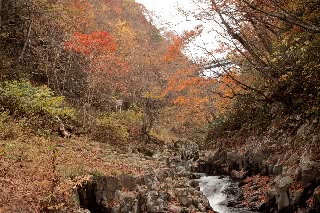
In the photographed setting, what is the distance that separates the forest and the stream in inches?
32.0

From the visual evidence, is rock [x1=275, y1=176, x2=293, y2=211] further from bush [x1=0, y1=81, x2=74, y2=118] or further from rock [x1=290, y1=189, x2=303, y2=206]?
bush [x1=0, y1=81, x2=74, y2=118]

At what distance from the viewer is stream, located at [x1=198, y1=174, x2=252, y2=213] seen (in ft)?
40.0

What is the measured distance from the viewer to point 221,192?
46.9 feet

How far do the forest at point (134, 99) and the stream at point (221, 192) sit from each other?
812 millimetres

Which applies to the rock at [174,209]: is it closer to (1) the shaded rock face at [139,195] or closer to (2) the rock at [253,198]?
(1) the shaded rock face at [139,195]

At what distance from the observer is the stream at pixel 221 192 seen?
12.2m

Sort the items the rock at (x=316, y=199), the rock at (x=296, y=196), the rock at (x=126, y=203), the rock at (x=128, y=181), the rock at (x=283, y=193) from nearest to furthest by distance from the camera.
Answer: the rock at (x=316, y=199) → the rock at (x=296, y=196) → the rock at (x=126, y=203) → the rock at (x=283, y=193) → the rock at (x=128, y=181)

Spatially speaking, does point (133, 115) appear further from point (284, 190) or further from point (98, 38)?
point (284, 190)

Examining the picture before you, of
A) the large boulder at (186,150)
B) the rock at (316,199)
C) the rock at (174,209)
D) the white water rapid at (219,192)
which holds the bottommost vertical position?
the large boulder at (186,150)

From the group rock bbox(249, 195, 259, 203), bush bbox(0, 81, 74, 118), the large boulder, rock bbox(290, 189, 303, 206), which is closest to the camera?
rock bbox(290, 189, 303, 206)

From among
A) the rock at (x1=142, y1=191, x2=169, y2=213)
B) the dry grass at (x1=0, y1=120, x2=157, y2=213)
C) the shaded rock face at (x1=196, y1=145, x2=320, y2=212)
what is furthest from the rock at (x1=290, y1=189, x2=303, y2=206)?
the dry grass at (x1=0, y1=120, x2=157, y2=213)

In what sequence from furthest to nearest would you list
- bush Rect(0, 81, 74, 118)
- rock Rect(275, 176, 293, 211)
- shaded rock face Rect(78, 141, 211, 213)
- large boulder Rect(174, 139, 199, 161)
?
large boulder Rect(174, 139, 199, 161), bush Rect(0, 81, 74, 118), rock Rect(275, 176, 293, 211), shaded rock face Rect(78, 141, 211, 213)

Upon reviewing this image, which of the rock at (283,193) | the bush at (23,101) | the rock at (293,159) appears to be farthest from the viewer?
the bush at (23,101)

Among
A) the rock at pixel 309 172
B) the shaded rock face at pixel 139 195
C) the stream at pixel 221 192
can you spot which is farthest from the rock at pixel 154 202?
the rock at pixel 309 172
